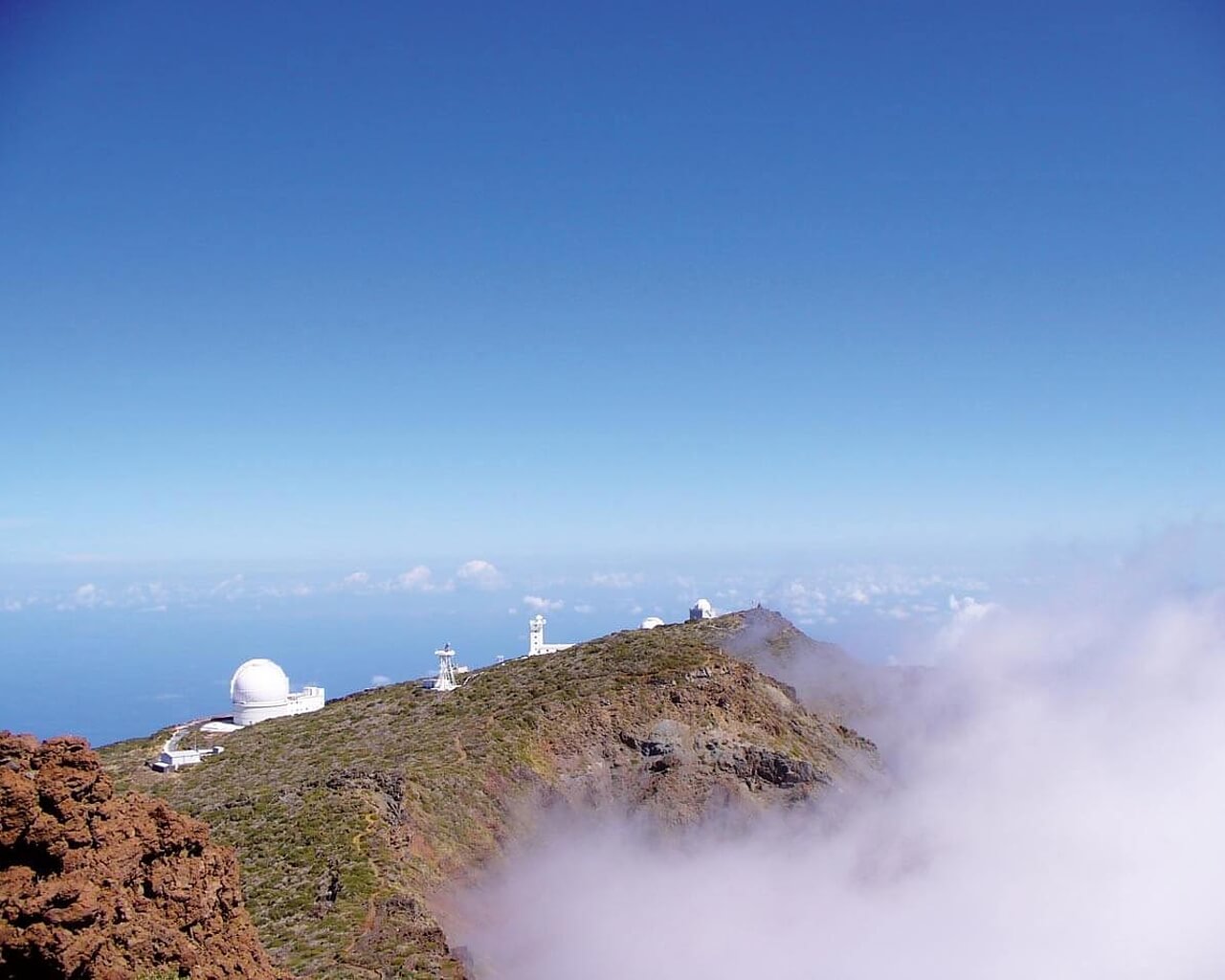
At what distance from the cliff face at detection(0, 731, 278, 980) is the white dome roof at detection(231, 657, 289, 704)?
124ft

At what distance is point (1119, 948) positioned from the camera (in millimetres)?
65625

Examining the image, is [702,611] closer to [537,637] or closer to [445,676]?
[537,637]

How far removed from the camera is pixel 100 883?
13258 millimetres

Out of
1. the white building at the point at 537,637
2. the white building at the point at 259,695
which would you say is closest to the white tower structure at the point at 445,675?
the white building at the point at 259,695

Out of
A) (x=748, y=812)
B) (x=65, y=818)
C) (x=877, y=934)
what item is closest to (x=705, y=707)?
(x=748, y=812)

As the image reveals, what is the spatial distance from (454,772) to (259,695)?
901 inches

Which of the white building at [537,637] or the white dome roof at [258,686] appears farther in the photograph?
the white building at [537,637]

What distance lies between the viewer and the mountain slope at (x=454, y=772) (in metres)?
22.5

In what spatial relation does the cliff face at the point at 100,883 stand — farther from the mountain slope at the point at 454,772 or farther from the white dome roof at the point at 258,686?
the white dome roof at the point at 258,686

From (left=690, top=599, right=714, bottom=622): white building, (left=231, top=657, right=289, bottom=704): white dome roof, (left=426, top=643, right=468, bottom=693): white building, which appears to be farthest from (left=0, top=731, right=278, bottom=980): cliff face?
(left=690, top=599, right=714, bottom=622): white building

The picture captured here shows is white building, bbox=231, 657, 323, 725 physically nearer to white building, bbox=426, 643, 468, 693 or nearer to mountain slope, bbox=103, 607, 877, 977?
mountain slope, bbox=103, 607, 877, 977

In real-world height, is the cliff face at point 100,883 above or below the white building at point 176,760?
above

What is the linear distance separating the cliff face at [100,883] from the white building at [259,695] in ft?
123

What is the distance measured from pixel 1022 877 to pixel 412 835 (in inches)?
2282
